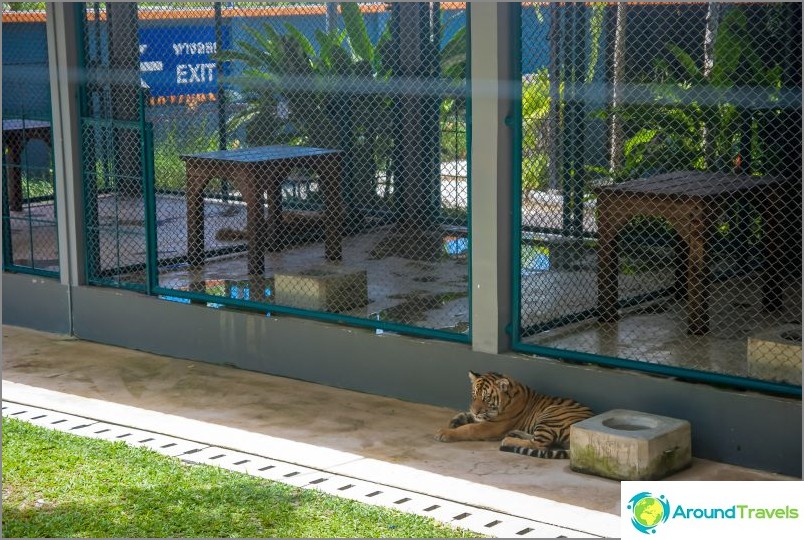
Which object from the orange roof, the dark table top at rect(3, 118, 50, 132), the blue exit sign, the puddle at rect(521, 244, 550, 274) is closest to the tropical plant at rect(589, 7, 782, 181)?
the puddle at rect(521, 244, 550, 274)

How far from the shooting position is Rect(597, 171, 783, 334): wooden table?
6.98 metres

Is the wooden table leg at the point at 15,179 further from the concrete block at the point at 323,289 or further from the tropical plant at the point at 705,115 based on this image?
the tropical plant at the point at 705,115

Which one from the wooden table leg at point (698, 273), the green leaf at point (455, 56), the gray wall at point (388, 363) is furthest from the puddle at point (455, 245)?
the wooden table leg at point (698, 273)

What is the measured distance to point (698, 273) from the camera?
7.04 meters

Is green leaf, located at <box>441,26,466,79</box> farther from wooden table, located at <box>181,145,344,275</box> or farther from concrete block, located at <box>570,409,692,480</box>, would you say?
concrete block, located at <box>570,409,692,480</box>

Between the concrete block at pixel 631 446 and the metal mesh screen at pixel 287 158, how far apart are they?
177 centimetres

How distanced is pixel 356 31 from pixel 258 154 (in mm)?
2530

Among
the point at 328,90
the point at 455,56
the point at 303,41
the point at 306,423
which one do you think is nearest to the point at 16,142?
the point at 303,41

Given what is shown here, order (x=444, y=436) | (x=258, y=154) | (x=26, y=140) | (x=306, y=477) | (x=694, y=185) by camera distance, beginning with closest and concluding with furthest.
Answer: (x=306, y=477)
(x=444, y=436)
(x=694, y=185)
(x=258, y=154)
(x=26, y=140)

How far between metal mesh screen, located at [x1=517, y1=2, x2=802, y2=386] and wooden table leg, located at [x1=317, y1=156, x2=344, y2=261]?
4.87 feet

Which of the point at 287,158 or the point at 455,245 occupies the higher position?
the point at 287,158

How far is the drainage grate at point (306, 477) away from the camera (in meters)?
5.42

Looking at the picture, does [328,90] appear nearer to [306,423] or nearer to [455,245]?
[455,245]

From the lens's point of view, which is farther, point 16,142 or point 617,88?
point 16,142
